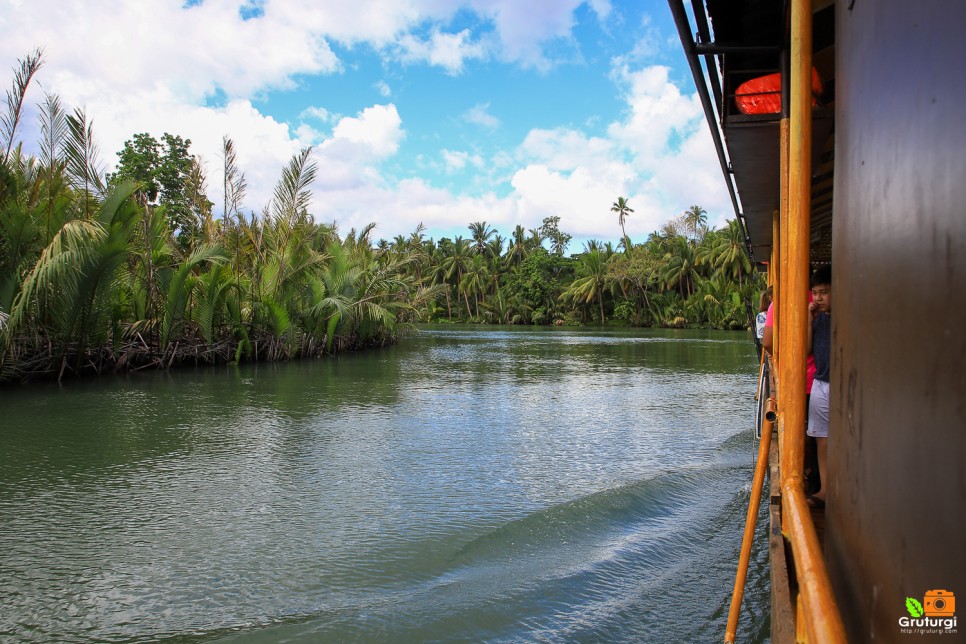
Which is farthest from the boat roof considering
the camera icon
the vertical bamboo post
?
the camera icon

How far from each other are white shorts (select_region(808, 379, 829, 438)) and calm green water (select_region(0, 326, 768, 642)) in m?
1.74

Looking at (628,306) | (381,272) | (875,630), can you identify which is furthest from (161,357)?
(628,306)

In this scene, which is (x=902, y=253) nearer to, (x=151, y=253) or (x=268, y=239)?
(x=151, y=253)

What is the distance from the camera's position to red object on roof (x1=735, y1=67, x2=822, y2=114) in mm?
4203

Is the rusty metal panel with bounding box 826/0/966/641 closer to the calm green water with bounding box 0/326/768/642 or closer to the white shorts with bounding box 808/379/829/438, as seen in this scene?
the white shorts with bounding box 808/379/829/438

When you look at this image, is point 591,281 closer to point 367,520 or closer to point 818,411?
point 367,520

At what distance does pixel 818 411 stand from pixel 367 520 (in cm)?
425

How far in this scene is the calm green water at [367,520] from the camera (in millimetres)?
4543

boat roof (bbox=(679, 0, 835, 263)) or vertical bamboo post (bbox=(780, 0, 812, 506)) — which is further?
boat roof (bbox=(679, 0, 835, 263))

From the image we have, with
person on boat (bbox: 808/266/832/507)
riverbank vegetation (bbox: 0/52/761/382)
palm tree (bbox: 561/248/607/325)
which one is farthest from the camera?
palm tree (bbox: 561/248/607/325)

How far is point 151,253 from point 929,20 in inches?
710

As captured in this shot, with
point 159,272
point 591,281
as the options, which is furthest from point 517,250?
point 159,272

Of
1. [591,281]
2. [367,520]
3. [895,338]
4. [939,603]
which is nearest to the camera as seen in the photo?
[939,603]

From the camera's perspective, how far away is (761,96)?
423 cm
